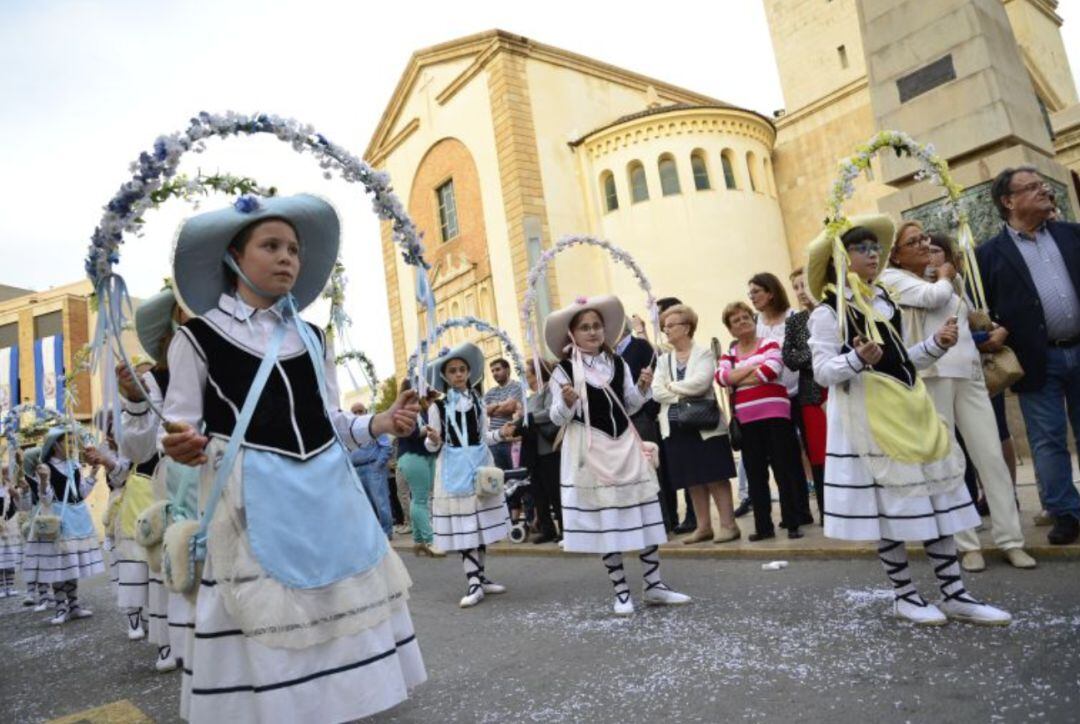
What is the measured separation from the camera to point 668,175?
25812 millimetres

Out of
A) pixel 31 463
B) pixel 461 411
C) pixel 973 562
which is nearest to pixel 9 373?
pixel 31 463

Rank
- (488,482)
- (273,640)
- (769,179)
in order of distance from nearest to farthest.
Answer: (273,640) → (488,482) → (769,179)

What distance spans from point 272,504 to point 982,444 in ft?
14.1

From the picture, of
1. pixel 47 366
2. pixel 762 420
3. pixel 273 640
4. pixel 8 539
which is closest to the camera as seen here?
pixel 273 640

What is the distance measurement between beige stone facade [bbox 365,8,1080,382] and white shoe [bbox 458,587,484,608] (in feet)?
60.7

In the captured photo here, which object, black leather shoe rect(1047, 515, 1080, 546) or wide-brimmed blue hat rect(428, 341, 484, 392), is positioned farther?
wide-brimmed blue hat rect(428, 341, 484, 392)

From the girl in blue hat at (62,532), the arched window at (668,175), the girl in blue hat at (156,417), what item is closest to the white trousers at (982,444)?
the girl in blue hat at (156,417)

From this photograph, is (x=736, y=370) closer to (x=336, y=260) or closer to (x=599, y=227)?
(x=336, y=260)

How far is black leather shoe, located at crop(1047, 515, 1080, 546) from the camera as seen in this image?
4.70 metres

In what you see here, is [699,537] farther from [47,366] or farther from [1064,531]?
[47,366]

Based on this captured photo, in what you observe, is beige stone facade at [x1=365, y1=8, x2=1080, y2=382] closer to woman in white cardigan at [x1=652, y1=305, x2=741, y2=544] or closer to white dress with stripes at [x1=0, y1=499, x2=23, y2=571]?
white dress with stripes at [x1=0, y1=499, x2=23, y2=571]

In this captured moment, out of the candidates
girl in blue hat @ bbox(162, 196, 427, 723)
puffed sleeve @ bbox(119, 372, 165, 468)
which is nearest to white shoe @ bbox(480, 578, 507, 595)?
puffed sleeve @ bbox(119, 372, 165, 468)

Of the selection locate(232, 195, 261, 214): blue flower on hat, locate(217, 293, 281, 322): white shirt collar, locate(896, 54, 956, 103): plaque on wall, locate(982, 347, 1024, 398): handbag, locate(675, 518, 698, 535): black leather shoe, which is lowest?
locate(675, 518, 698, 535): black leather shoe

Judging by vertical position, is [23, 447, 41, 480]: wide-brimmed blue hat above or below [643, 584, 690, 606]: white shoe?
above
